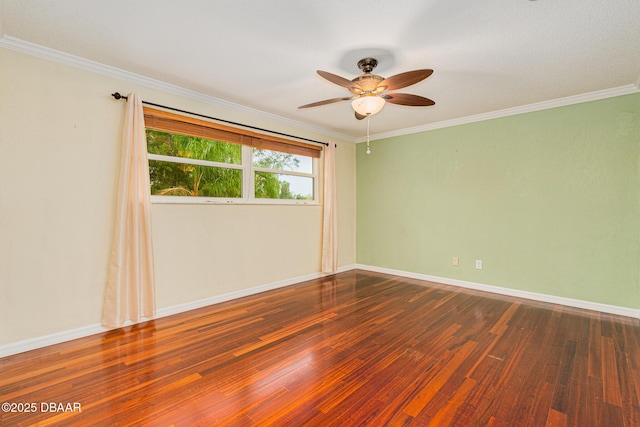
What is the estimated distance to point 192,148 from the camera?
3.35 metres

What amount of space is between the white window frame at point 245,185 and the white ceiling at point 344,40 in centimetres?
78

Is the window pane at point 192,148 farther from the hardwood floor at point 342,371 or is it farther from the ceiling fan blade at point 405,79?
the ceiling fan blade at point 405,79

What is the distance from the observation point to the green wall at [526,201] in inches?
125

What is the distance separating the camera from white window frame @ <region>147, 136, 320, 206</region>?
315cm

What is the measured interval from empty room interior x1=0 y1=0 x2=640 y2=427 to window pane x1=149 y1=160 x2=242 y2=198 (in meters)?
0.03

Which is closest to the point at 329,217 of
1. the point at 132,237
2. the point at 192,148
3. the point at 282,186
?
the point at 282,186

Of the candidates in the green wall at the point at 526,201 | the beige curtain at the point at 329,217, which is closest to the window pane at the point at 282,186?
the beige curtain at the point at 329,217

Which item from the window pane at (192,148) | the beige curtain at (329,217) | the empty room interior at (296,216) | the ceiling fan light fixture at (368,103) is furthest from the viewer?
the beige curtain at (329,217)

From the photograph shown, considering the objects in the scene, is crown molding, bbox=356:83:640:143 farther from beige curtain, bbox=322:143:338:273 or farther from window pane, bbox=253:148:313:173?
window pane, bbox=253:148:313:173

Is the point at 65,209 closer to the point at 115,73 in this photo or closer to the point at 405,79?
the point at 115,73

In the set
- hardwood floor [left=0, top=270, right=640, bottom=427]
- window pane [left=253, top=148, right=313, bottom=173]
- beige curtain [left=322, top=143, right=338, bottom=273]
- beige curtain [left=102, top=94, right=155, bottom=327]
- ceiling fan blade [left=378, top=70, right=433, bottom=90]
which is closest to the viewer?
hardwood floor [left=0, top=270, right=640, bottom=427]

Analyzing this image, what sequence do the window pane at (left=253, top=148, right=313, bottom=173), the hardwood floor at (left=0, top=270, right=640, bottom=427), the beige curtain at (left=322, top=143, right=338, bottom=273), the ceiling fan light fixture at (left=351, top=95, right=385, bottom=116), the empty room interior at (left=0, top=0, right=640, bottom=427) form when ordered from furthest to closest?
the beige curtain at (left=322, top=143, right=338, bottom=273) → the window pane at (left=253, top=148, right=313, bottom=173) → the ceiling fan light fixture at (left=351, top=95, right=385, bottom=116) → the empty room interior at (left=0, top=0, right=640, bottom=427) → the hardwood floor at (left=0, top=270, right=640, bottom=427)

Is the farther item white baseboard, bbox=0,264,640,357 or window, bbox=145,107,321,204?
window, bbox=145,107,321,204

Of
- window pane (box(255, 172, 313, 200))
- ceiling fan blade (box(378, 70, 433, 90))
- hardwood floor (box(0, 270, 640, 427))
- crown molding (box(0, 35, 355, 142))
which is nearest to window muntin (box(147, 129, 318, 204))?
window pane (box(255, 172, 313, 200))
